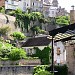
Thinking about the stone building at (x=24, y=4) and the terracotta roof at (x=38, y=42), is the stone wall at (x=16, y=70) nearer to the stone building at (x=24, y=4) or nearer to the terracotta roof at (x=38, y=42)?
the terracotta roof at (x=38, y=42)

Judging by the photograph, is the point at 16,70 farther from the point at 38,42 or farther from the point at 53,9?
the point at 53,9

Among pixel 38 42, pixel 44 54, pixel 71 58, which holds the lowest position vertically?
pixel 44 54

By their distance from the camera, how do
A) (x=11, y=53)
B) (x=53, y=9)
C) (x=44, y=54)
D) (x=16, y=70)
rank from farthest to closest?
(x=53, y=9) → (x=44, y=54) → (x=11, y=53) → (x=16, y=70)

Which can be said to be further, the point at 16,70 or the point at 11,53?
the point at 11,53

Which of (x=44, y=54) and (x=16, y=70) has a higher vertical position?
(x=16, y=70)

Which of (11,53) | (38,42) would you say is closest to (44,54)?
(38,42)

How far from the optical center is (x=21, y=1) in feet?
264

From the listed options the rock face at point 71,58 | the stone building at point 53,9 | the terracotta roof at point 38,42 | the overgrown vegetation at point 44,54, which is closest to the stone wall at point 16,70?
the overgrown vegetation at point 44,54

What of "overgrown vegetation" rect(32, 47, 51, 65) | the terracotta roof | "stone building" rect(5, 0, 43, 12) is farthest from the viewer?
"stone building" rect(5, 0, 43, 12)

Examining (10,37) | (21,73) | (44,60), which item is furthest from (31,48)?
(21,73)

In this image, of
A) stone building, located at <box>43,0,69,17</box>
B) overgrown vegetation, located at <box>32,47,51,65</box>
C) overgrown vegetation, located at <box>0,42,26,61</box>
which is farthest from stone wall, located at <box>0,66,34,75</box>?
stone building, located at <box>43,0,69,17</box>

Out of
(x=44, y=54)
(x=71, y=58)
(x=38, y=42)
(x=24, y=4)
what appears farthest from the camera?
(x=24, y=4)

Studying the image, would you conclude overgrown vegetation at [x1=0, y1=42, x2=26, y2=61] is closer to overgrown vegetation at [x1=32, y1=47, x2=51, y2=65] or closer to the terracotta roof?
overgrown vegetation at [x1=32, y1=47, x2=51, y2=65]

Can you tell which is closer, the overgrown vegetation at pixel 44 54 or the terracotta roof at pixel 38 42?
the overgrown vegetation at pixel 44 54
